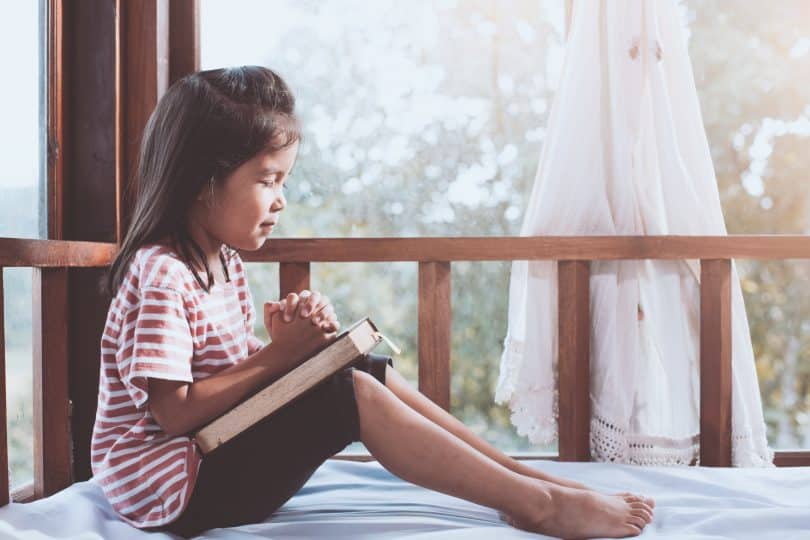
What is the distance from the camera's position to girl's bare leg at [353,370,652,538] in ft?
3.11

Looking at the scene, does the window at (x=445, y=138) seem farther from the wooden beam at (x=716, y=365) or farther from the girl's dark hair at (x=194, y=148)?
the girl's dark hair at (x=194, y=148)

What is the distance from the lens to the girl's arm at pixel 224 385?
93cm

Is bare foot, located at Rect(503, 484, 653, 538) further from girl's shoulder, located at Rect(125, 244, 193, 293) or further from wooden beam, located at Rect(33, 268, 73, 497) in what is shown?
wooden beam, located at Rect(33, 268, 73, 497)

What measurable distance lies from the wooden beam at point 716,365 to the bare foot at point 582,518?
1.60 feet

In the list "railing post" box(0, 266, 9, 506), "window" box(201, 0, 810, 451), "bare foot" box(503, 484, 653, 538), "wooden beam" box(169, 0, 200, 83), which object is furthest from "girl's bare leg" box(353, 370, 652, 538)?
"wooden beam" box(169, 0, 200, 83)

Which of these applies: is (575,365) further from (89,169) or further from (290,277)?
(89,169)

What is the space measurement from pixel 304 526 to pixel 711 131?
44.8 inches

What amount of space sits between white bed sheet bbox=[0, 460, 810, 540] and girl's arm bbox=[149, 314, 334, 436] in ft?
0.48

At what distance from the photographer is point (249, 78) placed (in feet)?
3.62

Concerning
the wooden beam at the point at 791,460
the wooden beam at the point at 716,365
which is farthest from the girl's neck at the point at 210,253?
the wooden beam at the point at 791,460

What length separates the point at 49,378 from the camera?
117 cm

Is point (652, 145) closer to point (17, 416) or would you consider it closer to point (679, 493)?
point (679, 493)

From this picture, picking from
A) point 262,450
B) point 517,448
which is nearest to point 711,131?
point 517,448

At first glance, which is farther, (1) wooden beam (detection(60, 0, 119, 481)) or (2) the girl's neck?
(1) wooden beam (detection(60, 0, 119, 481))
